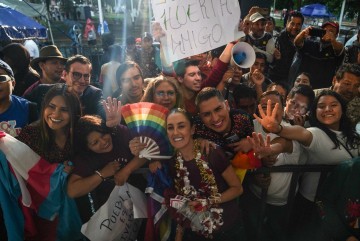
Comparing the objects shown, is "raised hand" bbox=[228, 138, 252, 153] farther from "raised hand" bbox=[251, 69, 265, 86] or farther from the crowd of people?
"raised hand" bbox=[251, 69, 265, 86]

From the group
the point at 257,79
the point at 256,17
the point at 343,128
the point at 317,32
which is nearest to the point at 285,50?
the point at 317,32

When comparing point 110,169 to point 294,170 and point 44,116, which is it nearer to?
point 44,116

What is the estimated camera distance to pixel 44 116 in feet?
7.76

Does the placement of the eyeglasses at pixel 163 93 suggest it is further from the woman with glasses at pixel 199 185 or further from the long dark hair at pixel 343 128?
the long dark hair at pixel 343 128

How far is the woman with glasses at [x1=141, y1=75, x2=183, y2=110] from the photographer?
108 inches

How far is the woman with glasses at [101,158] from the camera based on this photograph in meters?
2.13

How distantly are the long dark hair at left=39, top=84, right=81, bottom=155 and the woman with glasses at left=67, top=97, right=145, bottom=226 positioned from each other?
0.38ft

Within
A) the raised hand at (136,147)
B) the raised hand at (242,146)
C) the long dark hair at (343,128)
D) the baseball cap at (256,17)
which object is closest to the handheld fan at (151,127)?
the raised hand at (136,147)

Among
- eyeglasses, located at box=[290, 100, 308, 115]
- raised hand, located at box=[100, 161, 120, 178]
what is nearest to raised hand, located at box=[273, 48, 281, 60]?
eyeglasses, located at box=[290, 100, 308, 115]

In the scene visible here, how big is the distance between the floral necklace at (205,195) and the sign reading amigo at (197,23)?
3.57 feet

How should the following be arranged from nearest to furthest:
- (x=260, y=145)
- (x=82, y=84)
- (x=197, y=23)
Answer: (x=260, y=145) < (x=197, y=23) < (x=82, y=84)

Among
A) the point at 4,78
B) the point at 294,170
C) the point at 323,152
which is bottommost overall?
the point at 294,170

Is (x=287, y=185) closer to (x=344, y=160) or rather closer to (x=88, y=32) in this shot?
(x=344, y=160)

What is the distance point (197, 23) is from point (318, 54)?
2.87 meters
